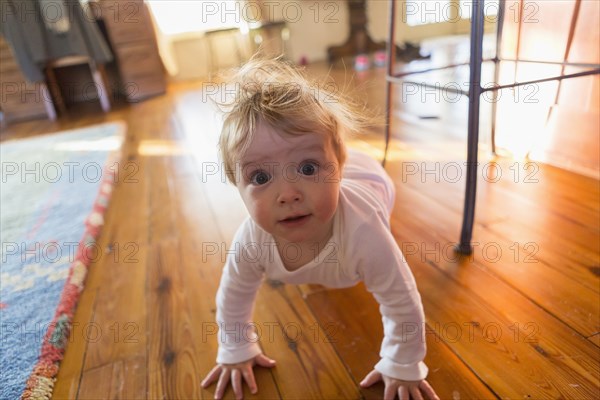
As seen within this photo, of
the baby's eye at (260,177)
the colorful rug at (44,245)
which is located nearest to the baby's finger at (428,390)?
the baby's eye at (260,177)

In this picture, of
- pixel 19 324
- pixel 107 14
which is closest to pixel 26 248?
pixel 19 324

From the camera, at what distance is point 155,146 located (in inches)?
77.4

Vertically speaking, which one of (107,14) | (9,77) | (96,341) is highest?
(107,14)

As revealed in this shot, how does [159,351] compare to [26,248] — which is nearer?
[159,351]

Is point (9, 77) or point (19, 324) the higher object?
point (9, 77)

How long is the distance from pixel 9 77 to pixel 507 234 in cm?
331

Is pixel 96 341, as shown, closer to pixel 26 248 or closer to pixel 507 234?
pixel 26 248

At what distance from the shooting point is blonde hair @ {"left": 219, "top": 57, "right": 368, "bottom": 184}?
51cm

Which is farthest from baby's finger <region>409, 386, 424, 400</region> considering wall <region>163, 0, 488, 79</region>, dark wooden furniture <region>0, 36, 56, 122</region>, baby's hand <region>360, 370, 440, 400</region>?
wall <region>163, 0, 488, 79</region>

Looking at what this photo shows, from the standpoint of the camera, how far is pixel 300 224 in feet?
1.73

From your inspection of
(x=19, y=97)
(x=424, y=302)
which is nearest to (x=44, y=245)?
(x=424, y=302)

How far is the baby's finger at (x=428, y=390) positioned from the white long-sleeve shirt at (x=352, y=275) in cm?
1

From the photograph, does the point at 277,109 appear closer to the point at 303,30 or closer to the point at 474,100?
the point at 474,100

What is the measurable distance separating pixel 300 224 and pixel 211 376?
299 mm
